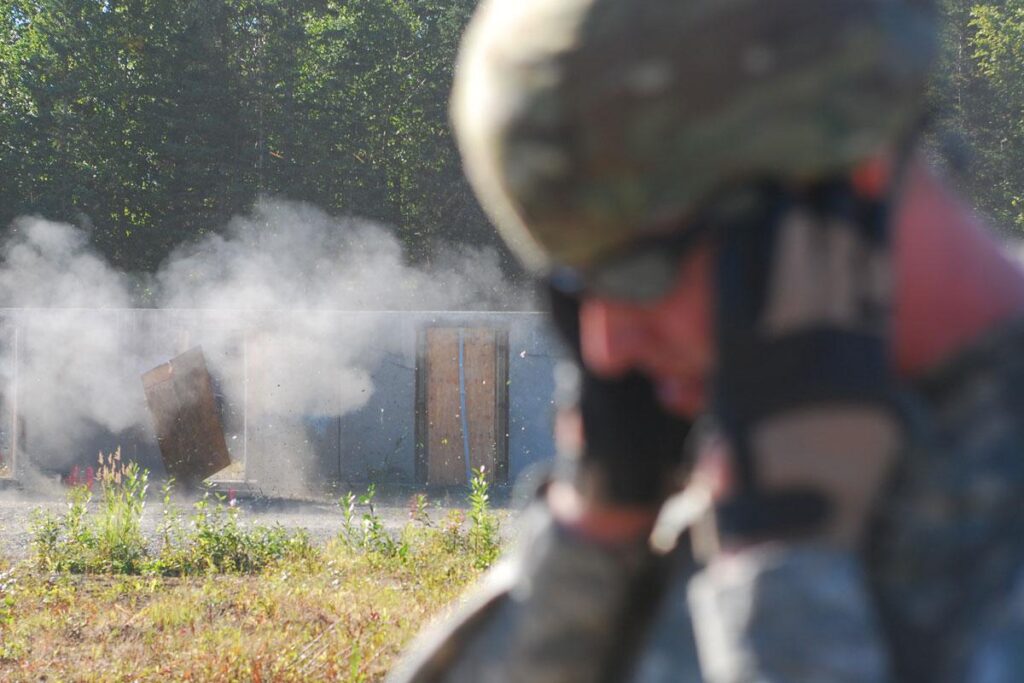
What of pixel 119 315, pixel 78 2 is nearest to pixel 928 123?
pixel 119 315

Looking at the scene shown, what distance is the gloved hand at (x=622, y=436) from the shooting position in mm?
1040

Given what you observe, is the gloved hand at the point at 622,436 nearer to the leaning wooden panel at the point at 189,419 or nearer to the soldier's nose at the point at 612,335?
the soldier's nose at the point at 612,335

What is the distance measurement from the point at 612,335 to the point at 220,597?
618 centimetres

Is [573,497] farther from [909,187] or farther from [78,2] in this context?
[78,2]

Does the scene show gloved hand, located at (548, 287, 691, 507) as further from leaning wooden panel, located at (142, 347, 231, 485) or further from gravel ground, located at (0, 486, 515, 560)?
leaning wooden panel, located at (142, 347, 231, 485)

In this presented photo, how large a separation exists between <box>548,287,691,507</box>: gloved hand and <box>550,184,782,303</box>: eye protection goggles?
14 cm

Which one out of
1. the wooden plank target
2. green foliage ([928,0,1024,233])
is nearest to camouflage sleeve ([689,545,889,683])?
the wooden plank target

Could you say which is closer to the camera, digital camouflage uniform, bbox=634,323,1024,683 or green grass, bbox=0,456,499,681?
digital camouflage uniform, bbox=634,323,1024,683

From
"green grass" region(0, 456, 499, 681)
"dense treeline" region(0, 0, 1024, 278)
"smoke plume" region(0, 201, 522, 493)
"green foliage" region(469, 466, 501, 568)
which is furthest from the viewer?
"dense treeline" region(0, 0, 1024, 278)

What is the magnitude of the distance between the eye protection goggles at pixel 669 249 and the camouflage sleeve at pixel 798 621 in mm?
204

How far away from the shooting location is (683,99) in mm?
799

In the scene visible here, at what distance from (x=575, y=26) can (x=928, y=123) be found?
1.08ft

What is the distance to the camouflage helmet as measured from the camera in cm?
79

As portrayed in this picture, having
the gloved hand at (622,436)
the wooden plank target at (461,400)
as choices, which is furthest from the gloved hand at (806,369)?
the wooden plank target at (461,400)
